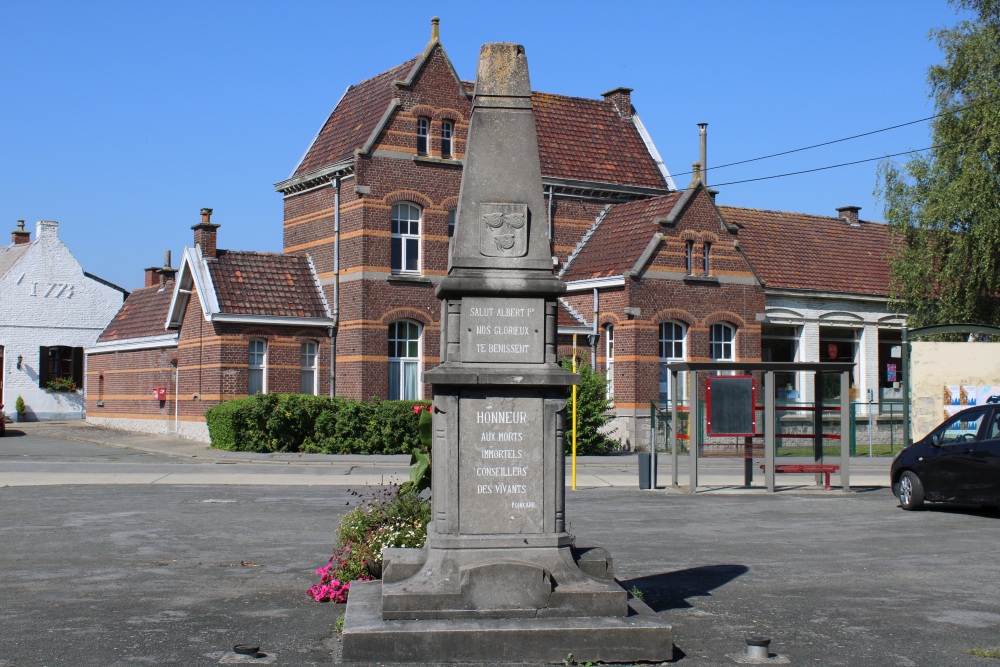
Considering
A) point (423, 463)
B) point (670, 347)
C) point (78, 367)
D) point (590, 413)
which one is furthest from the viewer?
point (78, 367)

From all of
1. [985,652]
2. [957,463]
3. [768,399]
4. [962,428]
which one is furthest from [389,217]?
[985,652]

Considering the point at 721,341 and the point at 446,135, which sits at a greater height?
the point at 446,135

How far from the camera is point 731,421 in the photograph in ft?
68.2

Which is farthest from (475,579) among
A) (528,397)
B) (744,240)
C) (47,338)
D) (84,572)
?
(47,338)

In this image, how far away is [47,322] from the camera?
50.2 meters

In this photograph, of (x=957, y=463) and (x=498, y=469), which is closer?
(x=498, y=469)

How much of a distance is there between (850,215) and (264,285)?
23.8 meters

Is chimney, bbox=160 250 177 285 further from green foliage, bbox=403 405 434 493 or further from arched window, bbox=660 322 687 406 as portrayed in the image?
green foliage, bbox=403 405 434 493

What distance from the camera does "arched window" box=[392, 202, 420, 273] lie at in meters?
34.1

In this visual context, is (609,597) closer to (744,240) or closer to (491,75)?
(491,75)

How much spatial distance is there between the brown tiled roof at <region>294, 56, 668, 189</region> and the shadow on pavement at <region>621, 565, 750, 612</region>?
2467 cm

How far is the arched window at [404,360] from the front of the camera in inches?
1341

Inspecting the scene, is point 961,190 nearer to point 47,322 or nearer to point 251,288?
point 251,288

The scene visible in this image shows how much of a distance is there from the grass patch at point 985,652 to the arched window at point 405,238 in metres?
26.9
